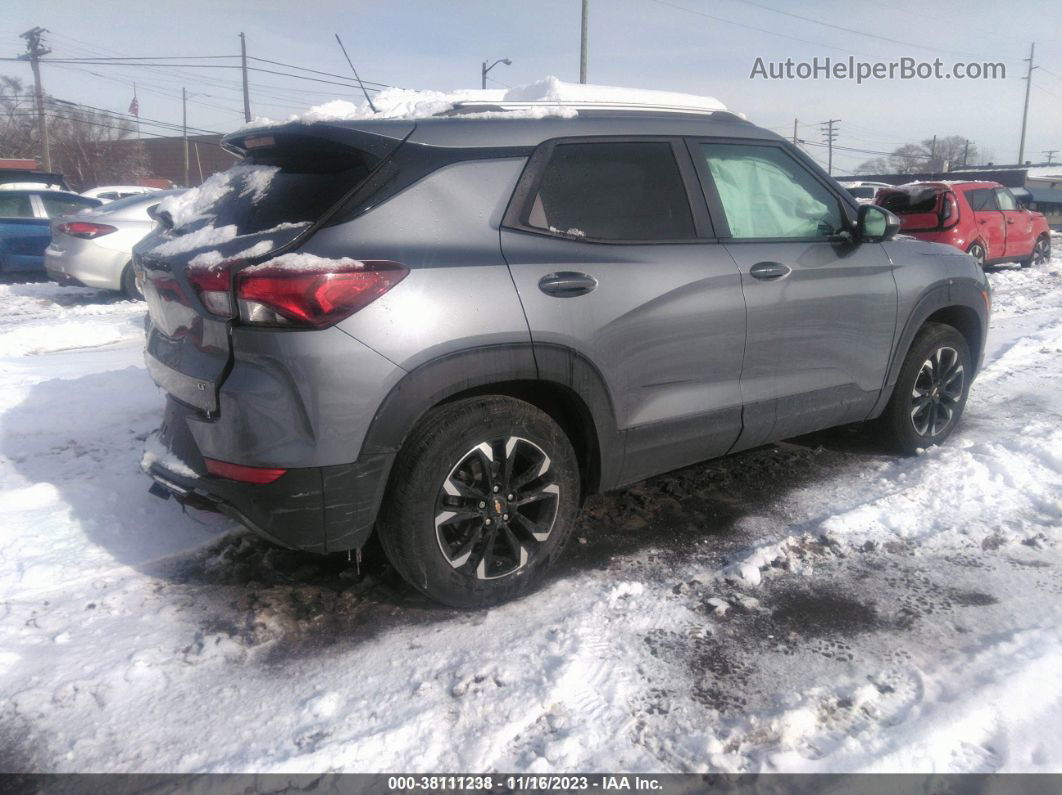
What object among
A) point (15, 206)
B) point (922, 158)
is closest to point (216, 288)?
point (15, 206)

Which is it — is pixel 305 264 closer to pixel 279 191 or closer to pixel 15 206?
pixel 279 191

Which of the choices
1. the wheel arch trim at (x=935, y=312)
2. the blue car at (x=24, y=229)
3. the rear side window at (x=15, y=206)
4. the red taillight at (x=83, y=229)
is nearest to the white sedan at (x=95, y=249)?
the red taillight at (x=83, y=229)

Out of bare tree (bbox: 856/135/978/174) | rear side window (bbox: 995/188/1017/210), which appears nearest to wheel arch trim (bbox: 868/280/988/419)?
rear side window (bbox: 995/188/1017/210)

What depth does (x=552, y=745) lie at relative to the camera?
7.58 ft

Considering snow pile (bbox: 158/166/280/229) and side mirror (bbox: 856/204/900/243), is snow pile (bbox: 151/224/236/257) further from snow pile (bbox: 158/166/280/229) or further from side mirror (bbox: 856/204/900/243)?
side mirror (bbox: 856/204/900/243)

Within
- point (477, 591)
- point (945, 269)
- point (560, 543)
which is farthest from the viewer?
Result: point (945, 269)

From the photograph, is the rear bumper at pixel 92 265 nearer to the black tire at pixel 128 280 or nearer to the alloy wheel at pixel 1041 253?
the black tire at pixel 128 280

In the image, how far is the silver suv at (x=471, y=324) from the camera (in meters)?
Result: 2.64

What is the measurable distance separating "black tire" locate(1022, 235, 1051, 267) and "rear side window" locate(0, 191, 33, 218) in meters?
17.8

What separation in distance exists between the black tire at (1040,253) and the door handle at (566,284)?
1582 cm

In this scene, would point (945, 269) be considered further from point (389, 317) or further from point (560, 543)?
point (389, 317)

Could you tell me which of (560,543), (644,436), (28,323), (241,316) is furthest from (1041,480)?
(28,323)

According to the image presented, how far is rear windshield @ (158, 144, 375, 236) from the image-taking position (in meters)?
2.81

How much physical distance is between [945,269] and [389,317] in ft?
11.2
